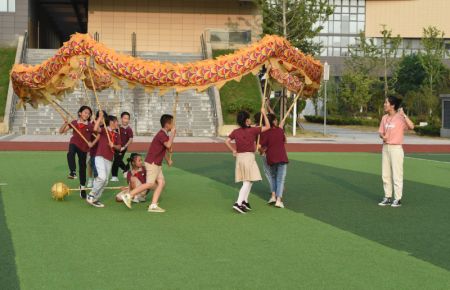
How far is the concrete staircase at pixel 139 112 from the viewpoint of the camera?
35.8 meters

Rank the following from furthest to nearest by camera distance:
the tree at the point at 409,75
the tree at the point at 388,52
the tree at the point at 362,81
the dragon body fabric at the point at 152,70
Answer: the tree at the point at 409,75
the tree at the point at 362,81
the tree at the point at 388,52
the dragon body fabric at the point at 152,70

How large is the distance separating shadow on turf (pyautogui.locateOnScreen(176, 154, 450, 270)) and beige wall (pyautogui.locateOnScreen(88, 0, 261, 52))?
29.9m

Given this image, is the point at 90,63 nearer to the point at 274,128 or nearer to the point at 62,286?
the point at 274,128

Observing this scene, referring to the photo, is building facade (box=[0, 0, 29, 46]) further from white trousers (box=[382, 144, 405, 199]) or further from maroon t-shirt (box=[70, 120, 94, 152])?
white trousers (box=[382, 144, 405, 199])

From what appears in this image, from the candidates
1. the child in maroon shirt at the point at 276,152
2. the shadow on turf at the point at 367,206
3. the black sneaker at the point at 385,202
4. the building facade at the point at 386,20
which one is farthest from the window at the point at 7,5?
the building facade at the point at 386,20

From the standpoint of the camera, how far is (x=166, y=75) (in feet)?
42.4

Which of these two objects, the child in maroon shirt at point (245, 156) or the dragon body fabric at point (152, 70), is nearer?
the child in maroon shirt at point (245, 156)

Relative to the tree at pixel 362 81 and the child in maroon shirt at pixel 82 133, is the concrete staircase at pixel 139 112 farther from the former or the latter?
the tree at pixel 362 81

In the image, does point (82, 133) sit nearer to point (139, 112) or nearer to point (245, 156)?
point (245, 156)

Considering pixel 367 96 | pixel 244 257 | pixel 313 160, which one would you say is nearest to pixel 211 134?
pixel 313 160

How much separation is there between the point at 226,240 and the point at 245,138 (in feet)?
10.3

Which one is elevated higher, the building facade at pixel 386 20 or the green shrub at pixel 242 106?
the building facade at pixel 386 20

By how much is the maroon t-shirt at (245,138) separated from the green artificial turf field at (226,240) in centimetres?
117

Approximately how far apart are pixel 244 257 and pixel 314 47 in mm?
41425
